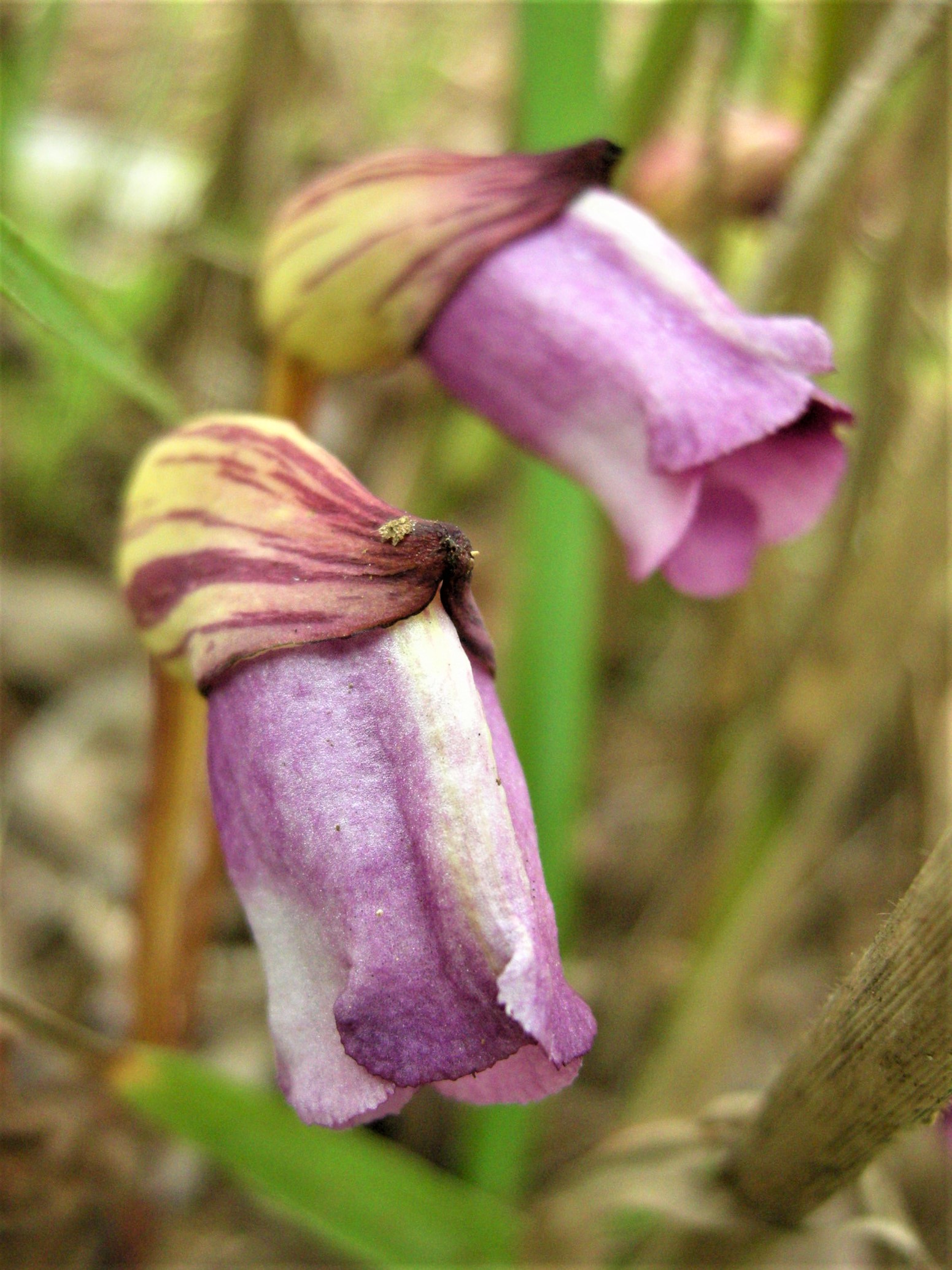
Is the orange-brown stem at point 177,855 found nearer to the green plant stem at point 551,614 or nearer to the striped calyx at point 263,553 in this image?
the striped calyx at point 263,553

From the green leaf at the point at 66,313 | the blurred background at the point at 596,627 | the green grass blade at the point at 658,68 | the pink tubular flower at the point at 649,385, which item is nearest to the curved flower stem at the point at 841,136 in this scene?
the blurred background at the point at 596,627

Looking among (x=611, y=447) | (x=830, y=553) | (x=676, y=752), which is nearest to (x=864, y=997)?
(x=611, y=447)

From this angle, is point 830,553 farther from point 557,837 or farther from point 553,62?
point 553,62

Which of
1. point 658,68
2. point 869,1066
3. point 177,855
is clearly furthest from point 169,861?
point 658,68

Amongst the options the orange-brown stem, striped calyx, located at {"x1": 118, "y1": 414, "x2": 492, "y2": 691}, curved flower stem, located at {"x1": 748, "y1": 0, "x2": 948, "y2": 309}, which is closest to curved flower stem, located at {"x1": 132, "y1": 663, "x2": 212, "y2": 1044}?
the orange-brown stem

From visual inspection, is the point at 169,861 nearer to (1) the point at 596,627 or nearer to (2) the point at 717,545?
(2) the point at 717,545

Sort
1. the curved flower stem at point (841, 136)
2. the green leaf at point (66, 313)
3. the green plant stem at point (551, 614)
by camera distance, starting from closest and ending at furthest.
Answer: the green leaf at point (66, 313) → the curved flower stem at point (841, 136) → the green plant stem at point (551, 614)
